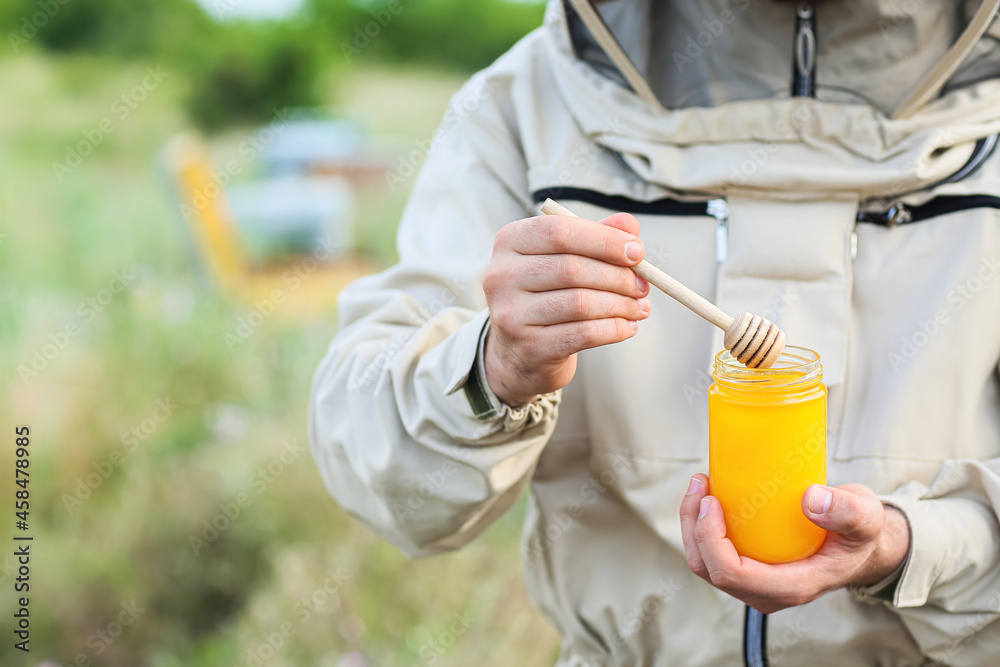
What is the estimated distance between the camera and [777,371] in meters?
1.26

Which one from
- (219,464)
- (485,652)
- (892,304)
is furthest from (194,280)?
(892,304)

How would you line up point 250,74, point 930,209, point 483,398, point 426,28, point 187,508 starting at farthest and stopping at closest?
1. point 426,28
2. point 250,74
3. point 187,508
4. point 930,209
5. point 483,398

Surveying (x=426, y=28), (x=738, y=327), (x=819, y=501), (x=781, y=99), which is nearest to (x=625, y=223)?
(x=738, y=327)

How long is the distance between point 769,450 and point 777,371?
0.12m

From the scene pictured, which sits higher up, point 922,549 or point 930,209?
point 930,209

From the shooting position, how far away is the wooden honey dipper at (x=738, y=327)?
1.20m

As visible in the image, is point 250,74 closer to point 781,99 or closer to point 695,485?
point 781,99

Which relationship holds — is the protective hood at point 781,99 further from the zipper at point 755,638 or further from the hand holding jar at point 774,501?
the zipper at point 755,638

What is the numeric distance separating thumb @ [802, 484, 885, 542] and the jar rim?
160mm

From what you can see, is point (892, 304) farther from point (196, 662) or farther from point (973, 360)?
point (196, 662)

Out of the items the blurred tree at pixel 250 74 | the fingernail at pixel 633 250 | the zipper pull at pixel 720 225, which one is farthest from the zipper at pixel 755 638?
the blurred tree at pixel 250 74

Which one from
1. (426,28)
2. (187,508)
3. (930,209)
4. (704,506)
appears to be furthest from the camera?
(426,28)

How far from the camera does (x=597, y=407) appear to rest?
167 centimetres

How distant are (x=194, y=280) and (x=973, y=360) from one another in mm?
5126
